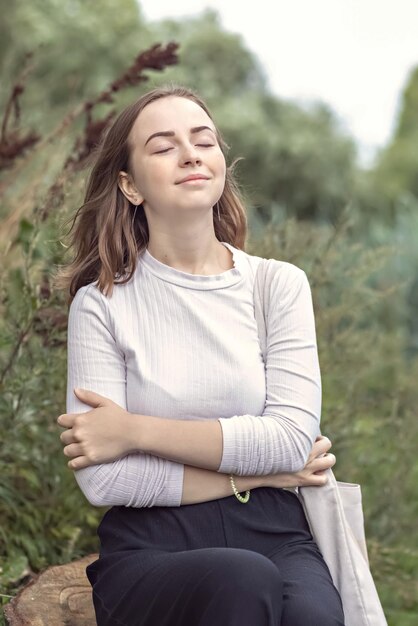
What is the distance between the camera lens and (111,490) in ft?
7.80

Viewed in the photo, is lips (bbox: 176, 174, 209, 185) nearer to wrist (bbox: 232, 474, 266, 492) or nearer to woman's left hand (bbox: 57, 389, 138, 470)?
woman's left hand (bbox: 57, 389, 138, 470)

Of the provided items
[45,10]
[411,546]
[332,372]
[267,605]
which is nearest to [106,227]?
[267,605]

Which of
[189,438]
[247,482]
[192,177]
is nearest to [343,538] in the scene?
[247,482]

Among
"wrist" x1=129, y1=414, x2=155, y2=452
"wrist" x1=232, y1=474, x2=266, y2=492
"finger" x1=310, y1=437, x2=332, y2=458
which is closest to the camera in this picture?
"wrist" x1=129, y1=414, x2=155, y2=452

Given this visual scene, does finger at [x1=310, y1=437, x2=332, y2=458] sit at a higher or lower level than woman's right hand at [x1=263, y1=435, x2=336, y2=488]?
higher

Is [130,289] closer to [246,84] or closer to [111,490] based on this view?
[111,490]

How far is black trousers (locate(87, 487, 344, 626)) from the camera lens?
2.09 m

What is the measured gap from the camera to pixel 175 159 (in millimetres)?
2531

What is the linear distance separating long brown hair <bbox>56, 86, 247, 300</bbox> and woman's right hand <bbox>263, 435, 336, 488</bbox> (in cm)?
64

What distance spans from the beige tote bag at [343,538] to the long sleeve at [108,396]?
1.19ft

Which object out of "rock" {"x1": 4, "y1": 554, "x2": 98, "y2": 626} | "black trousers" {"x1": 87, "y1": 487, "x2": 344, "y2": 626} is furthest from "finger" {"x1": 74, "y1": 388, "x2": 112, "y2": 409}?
"rock" {"x1": 4, "y1": 554, "x2": 98, "y2": 626}

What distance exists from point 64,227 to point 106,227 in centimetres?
48

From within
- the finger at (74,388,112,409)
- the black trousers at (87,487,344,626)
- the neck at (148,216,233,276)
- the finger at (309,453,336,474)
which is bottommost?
the black trousers at (87,487,344,626)

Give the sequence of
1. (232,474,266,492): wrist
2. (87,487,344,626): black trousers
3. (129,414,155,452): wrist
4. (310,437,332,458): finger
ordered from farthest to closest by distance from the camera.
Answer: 1. (310,437,332,458): finger
2. (232,474,266,492): wrist
3. (129,414,155,452): wrist
4. (87,487,344,626): black trousers
